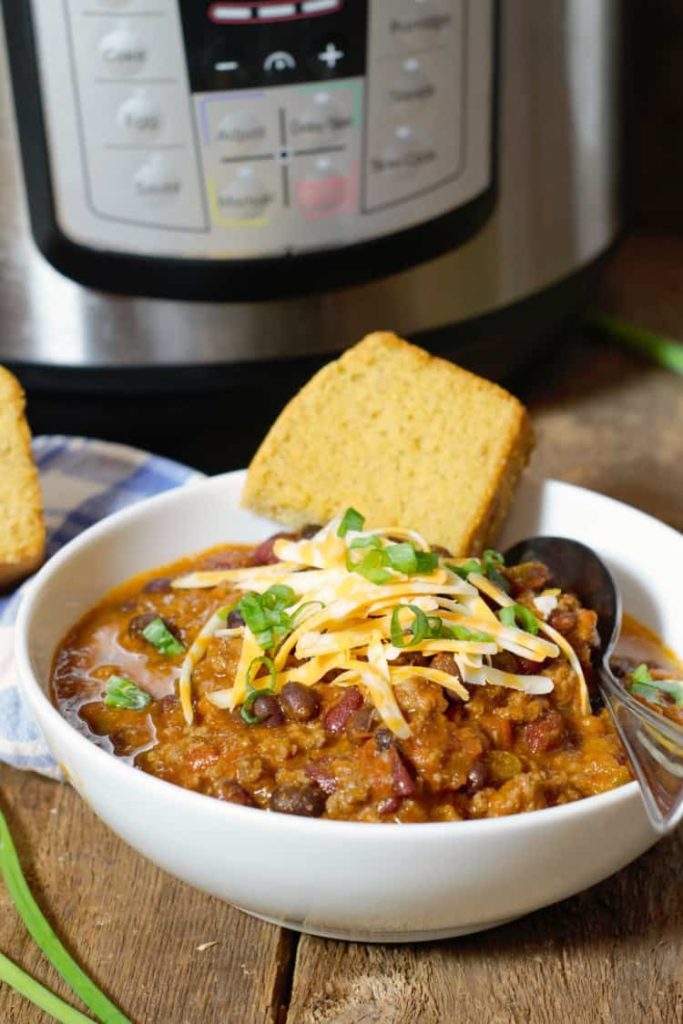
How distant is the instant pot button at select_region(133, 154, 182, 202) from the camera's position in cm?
171

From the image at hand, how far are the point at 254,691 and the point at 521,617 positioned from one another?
269 millimetres

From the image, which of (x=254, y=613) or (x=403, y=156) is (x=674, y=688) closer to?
(x=254, y=613)

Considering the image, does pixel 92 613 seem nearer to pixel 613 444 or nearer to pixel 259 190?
pixel 259 190

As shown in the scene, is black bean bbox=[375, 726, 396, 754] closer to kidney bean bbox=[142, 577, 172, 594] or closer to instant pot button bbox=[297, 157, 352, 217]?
kidney bean bbox=[142, 577, 172, 594]

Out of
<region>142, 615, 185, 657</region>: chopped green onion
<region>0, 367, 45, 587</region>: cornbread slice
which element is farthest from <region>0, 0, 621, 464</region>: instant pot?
<region>142, 615, 185, 657</region>: chopped green onion

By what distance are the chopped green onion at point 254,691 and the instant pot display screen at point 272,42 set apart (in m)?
0.83

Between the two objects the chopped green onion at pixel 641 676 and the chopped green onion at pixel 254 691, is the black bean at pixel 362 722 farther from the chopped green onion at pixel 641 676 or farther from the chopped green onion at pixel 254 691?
the chopped green onion at pixel 641 676

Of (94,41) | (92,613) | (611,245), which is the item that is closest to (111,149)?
(94,41)

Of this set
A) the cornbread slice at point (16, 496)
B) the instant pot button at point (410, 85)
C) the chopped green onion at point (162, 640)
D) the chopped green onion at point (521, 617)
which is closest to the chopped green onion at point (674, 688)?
the chopped green onion at point (521, 617)

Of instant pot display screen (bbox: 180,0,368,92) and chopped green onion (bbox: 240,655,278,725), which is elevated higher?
instant pot display screen (bbox: 180,0,368,92)

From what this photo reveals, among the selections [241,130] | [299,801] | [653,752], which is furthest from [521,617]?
[241,130]

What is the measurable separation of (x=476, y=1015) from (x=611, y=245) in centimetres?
136

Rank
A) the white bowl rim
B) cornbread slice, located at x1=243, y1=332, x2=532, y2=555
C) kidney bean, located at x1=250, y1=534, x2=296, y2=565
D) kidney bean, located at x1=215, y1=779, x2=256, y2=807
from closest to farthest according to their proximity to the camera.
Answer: the white bowl rim < kidney bean, located at x1=215, y1=779, x2=256, y2=807 < kidney bean, located at x1=250, y1=534, x2=296, y2=565 < cornbread slice, located at x1=243, y1=332, x2=532, y2=555

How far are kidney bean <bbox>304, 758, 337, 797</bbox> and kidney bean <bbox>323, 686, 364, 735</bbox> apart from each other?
0.04 metres
